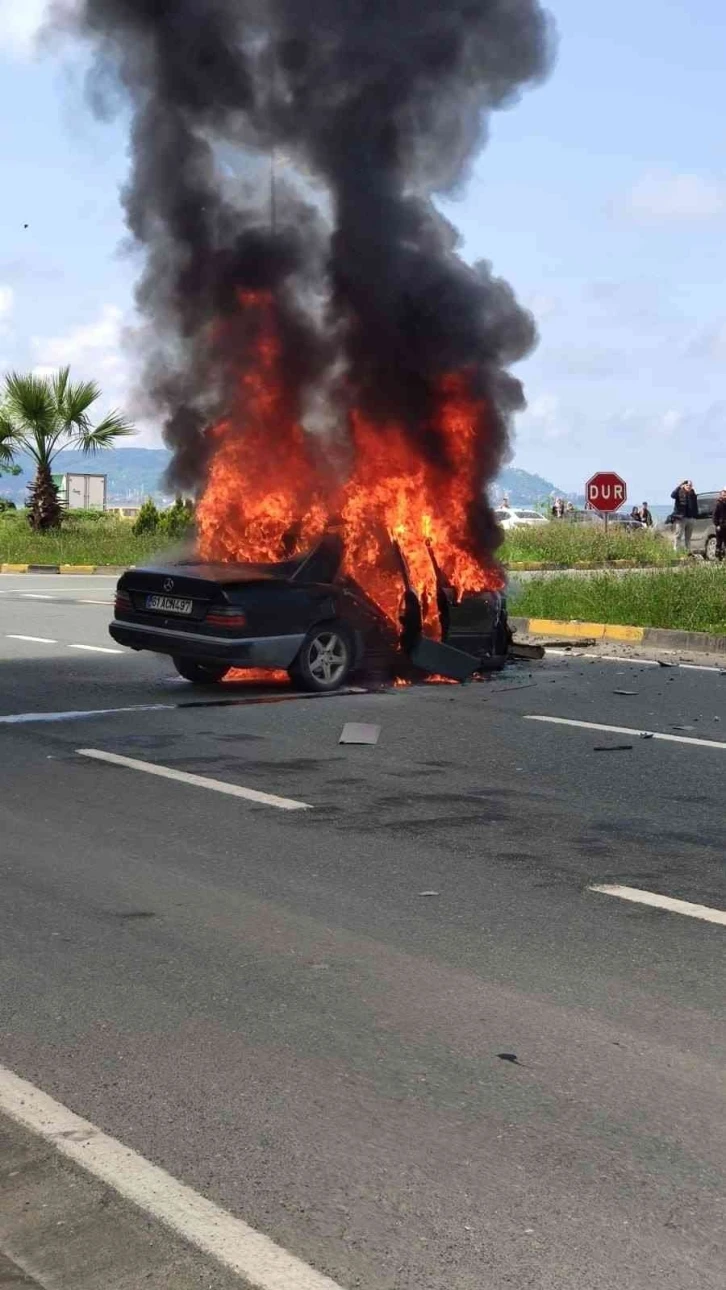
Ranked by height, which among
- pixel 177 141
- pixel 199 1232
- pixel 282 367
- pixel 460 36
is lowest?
pixel 199 1232

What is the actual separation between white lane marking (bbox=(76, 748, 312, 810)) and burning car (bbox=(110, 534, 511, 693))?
2.44m

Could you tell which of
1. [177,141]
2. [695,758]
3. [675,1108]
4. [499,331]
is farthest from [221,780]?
[177,141]

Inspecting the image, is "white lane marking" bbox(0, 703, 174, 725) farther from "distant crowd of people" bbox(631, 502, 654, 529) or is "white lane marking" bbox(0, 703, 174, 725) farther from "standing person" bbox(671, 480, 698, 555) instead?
"distant crowd of people" bbox(631, 502, 654, 529)

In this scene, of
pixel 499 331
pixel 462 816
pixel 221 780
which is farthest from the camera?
pixel 499 331

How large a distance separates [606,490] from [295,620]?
1823 centimetres

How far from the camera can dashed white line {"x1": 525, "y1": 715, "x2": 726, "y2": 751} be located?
10.6 metres

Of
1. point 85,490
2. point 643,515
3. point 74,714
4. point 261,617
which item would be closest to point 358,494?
point 261,617

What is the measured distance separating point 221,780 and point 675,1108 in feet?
16.8

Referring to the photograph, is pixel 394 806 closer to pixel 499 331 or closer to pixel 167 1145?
pixel 167 1145

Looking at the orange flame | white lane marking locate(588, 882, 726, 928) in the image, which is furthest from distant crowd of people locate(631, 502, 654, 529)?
white lane marking locate(588, 882, 726, 928)

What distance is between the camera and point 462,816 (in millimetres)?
8039

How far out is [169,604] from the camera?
12.6m

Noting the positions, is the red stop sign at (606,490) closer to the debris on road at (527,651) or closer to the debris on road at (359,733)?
the debris on road at (527,651)

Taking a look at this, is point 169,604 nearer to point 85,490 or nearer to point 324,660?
point 324,660
